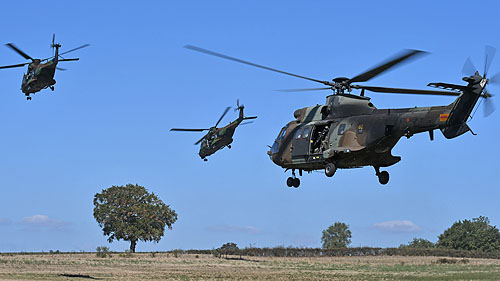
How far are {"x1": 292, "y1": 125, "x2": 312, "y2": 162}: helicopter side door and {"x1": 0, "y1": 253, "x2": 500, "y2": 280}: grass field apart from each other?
47.1 ft

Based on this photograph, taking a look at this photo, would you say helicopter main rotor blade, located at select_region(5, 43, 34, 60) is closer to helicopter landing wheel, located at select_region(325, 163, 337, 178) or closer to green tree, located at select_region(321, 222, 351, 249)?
helicopter landing wheel, located at select_region(325, 163, 337, 178)

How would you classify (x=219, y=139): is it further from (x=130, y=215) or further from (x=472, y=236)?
(x=472, y=236)

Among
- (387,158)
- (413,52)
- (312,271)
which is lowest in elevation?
(312,271)

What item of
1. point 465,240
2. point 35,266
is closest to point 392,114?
point 35,266

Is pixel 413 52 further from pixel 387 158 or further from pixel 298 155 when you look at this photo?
pixel 298 155

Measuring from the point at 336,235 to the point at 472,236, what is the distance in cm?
4212

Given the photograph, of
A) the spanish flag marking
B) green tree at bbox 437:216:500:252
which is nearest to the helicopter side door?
the spanish flag marking

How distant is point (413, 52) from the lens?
95.3 feet

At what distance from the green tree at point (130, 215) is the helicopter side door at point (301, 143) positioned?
51.2m

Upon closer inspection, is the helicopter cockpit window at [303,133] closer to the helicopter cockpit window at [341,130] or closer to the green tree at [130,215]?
the helicopter cockpit window at [341,130]

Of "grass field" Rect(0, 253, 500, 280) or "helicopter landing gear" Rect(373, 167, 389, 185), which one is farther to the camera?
"grass field" Rect(0, 253, 500, 280)

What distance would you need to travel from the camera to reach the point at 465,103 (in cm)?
2864

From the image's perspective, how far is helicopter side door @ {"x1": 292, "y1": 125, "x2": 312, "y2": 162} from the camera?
3354 cm

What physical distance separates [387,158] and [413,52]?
18.5 feet
